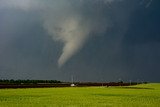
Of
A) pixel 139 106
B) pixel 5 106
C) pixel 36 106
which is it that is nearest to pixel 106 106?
pixel 139 106

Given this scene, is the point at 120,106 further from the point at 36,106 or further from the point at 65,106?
the point at 36,106

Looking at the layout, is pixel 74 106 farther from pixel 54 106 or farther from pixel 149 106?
pixel 149 106

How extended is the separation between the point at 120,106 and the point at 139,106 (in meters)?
1.54

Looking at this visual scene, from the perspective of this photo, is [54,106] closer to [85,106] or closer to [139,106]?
[85,106]

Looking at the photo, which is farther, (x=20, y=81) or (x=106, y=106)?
(x=20, y=81)

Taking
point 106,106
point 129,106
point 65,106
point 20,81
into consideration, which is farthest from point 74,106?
point 20,81

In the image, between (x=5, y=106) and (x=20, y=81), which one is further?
(x=20, y=81)

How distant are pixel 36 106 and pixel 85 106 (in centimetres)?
374

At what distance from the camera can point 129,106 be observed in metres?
29.3

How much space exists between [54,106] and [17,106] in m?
2.82

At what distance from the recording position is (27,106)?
28.7 meters

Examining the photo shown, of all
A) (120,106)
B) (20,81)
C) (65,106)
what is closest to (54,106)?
(65,106)

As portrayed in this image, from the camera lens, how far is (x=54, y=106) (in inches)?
1123

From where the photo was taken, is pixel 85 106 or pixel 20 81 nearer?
pixel 85 106
